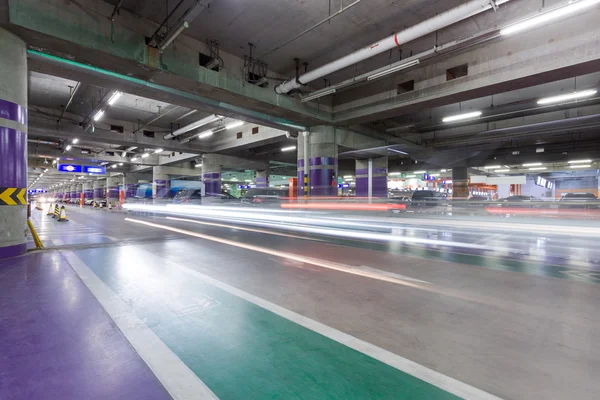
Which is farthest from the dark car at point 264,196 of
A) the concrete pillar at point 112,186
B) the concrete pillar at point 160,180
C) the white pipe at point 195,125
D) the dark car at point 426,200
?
the concrete pillar at point 112,186

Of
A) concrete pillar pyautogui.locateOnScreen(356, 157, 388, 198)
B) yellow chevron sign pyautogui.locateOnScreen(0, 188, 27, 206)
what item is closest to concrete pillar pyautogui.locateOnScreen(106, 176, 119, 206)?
concrete pillar pyautogui.locateOnScreen(356, 157, 388, 198)

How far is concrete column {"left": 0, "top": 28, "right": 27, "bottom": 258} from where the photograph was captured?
5641mm

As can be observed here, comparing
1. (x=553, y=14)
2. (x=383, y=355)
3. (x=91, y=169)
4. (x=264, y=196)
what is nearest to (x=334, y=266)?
(x=383, y=355)

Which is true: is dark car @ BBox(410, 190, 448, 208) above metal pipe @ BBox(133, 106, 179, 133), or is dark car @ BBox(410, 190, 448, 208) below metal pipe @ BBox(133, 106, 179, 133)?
below

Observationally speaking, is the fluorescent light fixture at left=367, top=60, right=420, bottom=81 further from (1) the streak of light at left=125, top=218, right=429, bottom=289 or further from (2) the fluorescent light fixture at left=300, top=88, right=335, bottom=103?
(1) the streak of light at left=125, top=218, right=429, bottom=289

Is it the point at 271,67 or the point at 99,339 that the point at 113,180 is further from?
the point at 99,339

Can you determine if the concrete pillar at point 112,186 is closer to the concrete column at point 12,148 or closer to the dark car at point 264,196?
the dark car at point 264,196

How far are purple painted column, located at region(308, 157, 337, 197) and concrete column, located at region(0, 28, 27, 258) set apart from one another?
10.7m

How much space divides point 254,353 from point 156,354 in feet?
2.53

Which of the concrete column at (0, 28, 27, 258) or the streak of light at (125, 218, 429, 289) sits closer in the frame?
the streak of light at (125, 218, 429, 289)

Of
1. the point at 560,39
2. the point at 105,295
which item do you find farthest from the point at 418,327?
the point at 560,39

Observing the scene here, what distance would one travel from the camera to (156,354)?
7.55 feet

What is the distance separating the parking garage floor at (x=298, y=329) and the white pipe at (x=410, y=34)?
5565 mm

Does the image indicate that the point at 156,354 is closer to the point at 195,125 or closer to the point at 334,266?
the point at 334,266
